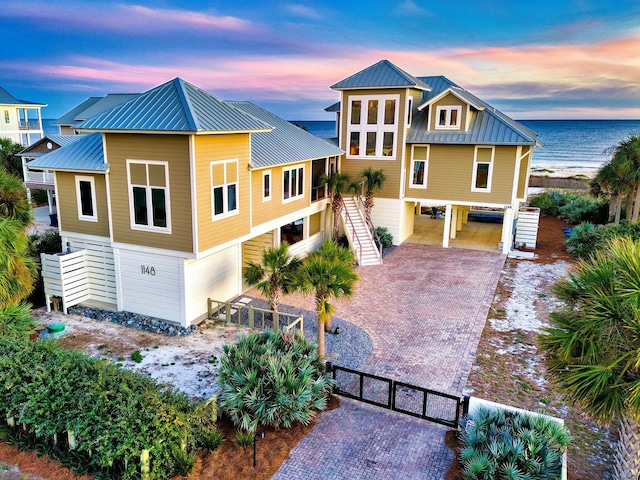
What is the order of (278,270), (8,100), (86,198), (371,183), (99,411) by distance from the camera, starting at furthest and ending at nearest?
(8,100) → (371,183) → (86,198) → (278,270) → (99,411)

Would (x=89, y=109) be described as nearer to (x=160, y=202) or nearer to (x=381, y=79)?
(x=381, y=79)

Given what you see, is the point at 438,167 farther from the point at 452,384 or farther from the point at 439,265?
the point at 452,384

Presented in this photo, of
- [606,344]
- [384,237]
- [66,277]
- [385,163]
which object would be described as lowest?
[384,237]

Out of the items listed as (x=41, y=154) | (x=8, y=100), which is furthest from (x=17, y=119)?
(x=41, y=154)

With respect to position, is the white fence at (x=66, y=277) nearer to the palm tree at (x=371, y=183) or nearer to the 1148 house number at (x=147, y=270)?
the 1148 house number at (x=147, y=270)

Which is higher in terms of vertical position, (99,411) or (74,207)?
(74,207)

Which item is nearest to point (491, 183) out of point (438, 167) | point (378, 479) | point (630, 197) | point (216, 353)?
point (438, 167)
